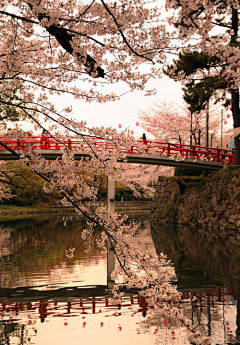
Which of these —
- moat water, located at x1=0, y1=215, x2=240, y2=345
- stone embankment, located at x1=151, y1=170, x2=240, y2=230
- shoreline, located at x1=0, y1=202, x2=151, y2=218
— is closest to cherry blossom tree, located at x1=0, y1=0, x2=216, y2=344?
moat water, located at x1=0, y1=215, x2=240, y2=345

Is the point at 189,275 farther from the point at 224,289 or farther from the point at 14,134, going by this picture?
the point at 14,134

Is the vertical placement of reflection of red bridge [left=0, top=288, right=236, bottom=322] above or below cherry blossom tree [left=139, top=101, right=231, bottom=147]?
below

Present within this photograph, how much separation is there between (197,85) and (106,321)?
16.8 m

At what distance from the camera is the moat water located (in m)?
6.20

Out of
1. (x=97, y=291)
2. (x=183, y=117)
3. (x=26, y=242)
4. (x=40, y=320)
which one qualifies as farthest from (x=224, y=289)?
(x=183, y=117)

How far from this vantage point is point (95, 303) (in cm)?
855

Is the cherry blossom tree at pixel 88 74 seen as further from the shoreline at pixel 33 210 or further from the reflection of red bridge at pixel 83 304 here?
the shoreline at pixel 33 210

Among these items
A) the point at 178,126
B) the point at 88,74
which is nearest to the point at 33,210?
the point at 178,126

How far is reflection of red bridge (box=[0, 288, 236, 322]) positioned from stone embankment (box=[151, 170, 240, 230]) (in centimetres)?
1538

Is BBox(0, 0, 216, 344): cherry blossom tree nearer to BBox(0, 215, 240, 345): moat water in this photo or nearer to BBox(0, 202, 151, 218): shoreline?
BBox(0, 215, 240, 345): moat water

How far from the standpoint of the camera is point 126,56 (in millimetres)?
5738

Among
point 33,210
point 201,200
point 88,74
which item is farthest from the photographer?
point 33,210

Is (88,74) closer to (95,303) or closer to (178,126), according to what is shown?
(95,303)

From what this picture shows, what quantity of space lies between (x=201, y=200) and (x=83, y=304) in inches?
838
